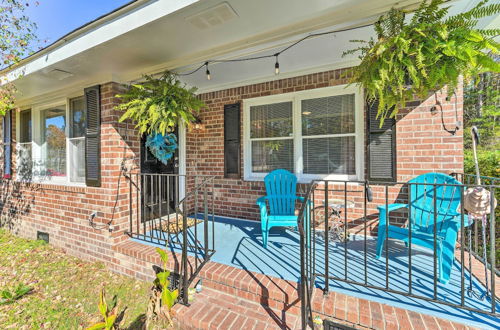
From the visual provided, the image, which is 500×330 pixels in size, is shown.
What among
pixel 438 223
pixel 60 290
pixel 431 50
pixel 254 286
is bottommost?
pixel 60 290

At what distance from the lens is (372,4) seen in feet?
5.68

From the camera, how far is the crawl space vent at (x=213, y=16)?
175 centimetres

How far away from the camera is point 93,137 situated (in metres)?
3.21

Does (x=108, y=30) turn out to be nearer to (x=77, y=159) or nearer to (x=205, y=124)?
(x=205, y=124)

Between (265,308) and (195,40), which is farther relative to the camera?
(195,40)

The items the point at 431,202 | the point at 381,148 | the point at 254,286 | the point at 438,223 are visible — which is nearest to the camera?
the point at 254,286

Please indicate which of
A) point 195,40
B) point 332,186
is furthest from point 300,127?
point 195,40

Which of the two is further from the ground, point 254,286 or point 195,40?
point 195,40

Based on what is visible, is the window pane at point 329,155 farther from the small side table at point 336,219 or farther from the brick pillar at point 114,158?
the brick pillar at point 114,158

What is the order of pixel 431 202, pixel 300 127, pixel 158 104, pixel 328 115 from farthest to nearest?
1. pixel 300 127
2. pixel 328 115
3. pixel 158 104
4. pixel 431 202

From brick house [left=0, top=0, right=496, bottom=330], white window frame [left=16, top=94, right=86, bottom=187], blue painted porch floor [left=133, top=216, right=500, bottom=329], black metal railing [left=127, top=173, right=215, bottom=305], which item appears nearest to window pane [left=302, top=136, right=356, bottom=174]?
brick house [left=0, top=0, right=496, bottom=330]

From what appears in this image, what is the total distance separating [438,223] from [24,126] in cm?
694

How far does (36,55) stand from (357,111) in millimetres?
4354

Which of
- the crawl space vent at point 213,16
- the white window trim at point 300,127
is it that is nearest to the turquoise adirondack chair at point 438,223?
the white window trim at point 300,127
